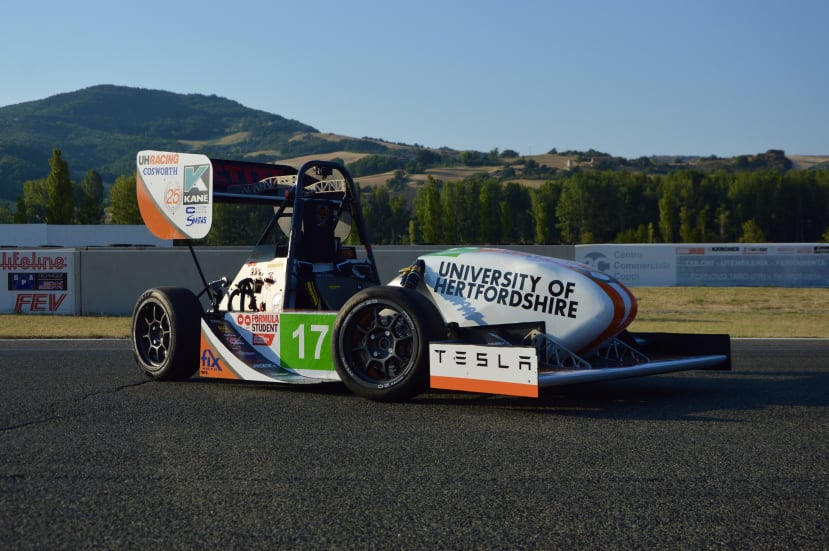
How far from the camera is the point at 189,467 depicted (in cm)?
508

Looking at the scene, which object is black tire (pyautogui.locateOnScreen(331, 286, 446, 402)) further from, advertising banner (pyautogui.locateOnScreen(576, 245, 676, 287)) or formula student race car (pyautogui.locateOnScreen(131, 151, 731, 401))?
advertising banner (pyautogui.locateOnScreen(576, 245, 676, 287))

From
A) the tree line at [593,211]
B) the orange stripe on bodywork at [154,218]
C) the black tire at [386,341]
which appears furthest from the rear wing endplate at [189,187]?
the tree line at [593,211]

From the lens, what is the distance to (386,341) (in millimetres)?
7469

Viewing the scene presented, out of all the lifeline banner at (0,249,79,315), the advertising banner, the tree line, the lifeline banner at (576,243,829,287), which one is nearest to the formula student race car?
the lifeline banner at (0,249,79,315)

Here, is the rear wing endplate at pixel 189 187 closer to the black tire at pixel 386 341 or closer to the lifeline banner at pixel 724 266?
the black tire at pixel 386 341

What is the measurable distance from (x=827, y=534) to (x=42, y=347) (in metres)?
11.8

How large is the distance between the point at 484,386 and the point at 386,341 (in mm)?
1038

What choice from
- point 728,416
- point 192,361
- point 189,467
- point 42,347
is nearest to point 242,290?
point 192,361

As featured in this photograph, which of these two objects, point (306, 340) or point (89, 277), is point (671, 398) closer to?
point (306, 340)

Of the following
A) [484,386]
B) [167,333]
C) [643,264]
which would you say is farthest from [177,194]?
[643,264]

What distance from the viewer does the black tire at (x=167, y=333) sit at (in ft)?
29.0

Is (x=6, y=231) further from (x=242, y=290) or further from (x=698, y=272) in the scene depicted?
(x=242, y=290)

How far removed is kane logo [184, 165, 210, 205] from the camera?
9.04 metres

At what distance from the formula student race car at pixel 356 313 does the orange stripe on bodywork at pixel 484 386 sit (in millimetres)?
11
